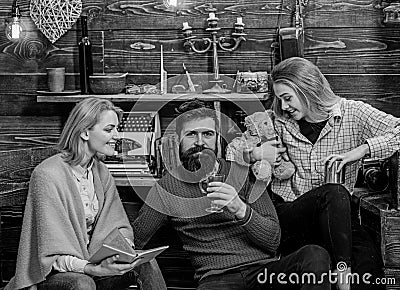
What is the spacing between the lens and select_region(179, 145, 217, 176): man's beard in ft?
9.44

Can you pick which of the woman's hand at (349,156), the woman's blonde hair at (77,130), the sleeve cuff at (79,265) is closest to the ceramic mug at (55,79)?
Result: the woman's blonde hair at (77,130)

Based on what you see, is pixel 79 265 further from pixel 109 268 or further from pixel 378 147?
pixel 378 147

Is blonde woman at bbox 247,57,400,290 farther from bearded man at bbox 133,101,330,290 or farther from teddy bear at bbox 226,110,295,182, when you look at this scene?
bearded man at bbox 133,101,330,290

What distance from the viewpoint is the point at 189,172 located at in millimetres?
2875

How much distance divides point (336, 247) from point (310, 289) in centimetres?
29

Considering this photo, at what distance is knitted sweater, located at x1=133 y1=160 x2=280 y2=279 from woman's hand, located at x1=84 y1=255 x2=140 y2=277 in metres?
0.38

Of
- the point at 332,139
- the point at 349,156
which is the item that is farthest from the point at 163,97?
the point at 349,156

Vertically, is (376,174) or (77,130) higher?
(77,130)

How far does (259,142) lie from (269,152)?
6 centimetres

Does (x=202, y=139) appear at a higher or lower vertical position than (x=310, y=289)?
higher

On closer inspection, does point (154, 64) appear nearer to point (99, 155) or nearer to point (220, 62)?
point (220, 62)

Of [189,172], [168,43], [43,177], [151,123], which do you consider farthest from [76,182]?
[168,43]

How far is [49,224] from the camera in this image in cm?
256

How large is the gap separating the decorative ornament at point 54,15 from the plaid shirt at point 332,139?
1082mm
